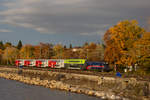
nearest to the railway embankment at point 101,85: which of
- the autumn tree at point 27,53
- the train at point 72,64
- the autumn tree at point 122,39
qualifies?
the train at point 72,64

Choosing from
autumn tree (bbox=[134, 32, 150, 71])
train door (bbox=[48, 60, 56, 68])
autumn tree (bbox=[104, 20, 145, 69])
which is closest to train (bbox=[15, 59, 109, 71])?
train door (bbox=[48, 60, 56, 68])

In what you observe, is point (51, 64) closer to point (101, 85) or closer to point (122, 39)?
point (122, 39)

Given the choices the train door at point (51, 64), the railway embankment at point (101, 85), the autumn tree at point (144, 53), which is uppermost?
the autumn tree at point (144, 53)

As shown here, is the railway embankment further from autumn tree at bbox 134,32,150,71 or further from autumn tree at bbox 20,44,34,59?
autumn tree at bbox 20,44,34,59

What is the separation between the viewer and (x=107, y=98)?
26.1m

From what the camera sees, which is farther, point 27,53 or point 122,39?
point 27,53

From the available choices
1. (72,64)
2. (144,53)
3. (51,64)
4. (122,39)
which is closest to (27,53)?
(51,64)

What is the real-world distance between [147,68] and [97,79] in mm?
12722

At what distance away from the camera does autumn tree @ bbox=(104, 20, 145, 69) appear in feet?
162

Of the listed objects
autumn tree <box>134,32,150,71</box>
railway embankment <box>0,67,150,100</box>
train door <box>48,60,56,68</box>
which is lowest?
railway embankment <box>0,67,150,100</box>

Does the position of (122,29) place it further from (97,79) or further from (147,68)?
(97,79)

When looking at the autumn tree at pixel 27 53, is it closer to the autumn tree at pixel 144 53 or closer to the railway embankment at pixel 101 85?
the railway embankment at pixel 101 85

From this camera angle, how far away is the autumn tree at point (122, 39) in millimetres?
49344

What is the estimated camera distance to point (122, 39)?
50.6 m
